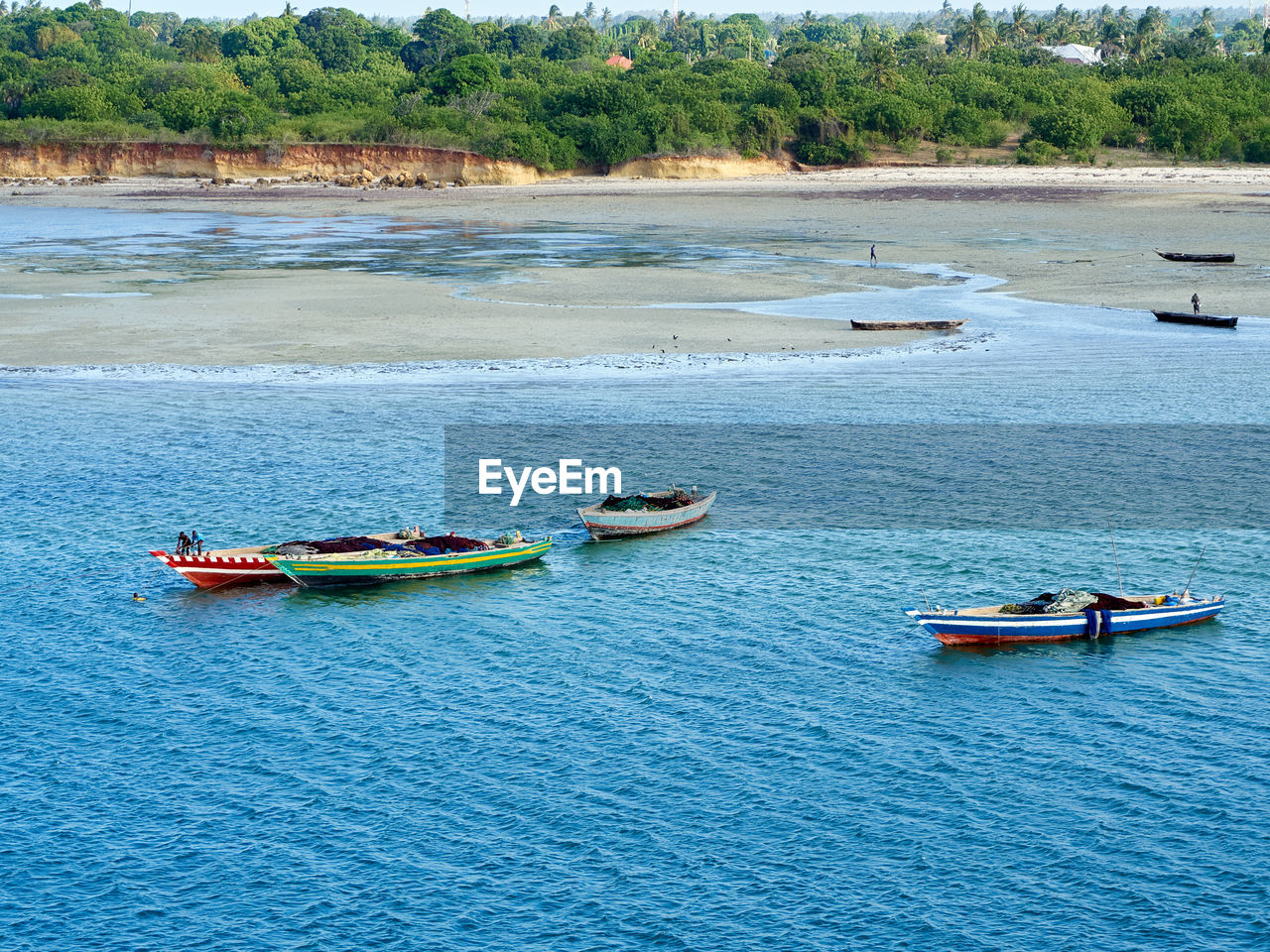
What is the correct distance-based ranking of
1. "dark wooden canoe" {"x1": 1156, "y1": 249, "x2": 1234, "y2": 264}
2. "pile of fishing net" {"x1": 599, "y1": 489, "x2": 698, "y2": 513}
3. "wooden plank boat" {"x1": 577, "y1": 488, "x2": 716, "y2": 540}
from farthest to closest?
"dark wooden canoe" {"x1": 1156, "y1": 249, "x2": 1234, "y2": 264} → "pile of fishing net" {"x1": 599, "y1": 489, "x2": 698, "y2": 513} → "wooden plank boat" {"x1": 577, "y1": 488, "x2": 716, "y2": 540}

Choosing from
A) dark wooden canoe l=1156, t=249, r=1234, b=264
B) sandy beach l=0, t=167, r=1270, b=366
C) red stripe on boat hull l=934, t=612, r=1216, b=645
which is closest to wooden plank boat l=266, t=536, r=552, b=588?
red stripe on boat hull l=934, t=612, r=1216, b=645

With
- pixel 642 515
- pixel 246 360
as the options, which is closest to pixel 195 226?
pixel 246 360

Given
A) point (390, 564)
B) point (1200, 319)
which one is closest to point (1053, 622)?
point (390, 564)

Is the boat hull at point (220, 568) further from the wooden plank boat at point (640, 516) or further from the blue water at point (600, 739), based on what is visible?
the wooden plank boat at point (640, 516)

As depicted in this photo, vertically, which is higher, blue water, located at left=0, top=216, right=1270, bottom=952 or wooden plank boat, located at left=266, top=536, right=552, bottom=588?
wooden plank boat, located at left=266, top=536, right=552, bottom=588

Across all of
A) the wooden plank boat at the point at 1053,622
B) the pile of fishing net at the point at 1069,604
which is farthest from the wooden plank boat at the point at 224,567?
the pile of fishing net at the point at 1069,604

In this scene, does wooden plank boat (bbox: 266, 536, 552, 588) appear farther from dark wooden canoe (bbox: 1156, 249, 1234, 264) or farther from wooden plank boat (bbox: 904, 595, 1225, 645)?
dark wooden canoe (bbox: 1156, 249, 1234, 264)

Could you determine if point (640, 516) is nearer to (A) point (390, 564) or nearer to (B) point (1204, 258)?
(A) point (390, 564)
